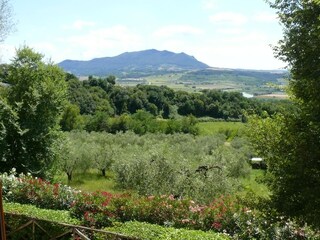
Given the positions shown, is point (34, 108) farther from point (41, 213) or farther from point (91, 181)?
point (91, 181)

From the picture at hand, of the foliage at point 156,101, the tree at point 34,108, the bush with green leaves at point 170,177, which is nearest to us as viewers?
the bush with green leaves at point 170,177

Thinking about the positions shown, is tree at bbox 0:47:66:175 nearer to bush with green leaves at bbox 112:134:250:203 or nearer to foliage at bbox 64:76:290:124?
bush with green leaves at bbox 112:134:250:203

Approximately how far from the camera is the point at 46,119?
22.6m

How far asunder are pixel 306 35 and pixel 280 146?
2465mm

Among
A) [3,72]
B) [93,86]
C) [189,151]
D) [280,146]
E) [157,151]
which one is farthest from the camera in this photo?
[93,86]

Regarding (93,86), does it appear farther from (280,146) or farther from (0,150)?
(280,146)

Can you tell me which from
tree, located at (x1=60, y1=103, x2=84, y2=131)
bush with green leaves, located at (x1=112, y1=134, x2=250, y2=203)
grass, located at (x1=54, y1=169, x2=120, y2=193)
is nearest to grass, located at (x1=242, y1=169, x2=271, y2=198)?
bush with green leaves, located at (x1=112, y1=134, x2=250, y2=203)

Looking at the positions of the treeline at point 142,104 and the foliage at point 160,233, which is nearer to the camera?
the foliage at point 160,233

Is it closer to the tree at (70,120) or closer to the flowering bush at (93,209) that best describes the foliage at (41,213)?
the flowering bush at (93,209)

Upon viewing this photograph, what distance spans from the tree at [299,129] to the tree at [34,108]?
53.3 feet

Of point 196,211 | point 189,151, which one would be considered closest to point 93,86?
point 189,151

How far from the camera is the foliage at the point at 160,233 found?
32.8ft

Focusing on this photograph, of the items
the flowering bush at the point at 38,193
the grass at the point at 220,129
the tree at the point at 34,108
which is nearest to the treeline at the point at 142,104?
the grass at the point at 220,129

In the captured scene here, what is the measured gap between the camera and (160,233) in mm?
10344
